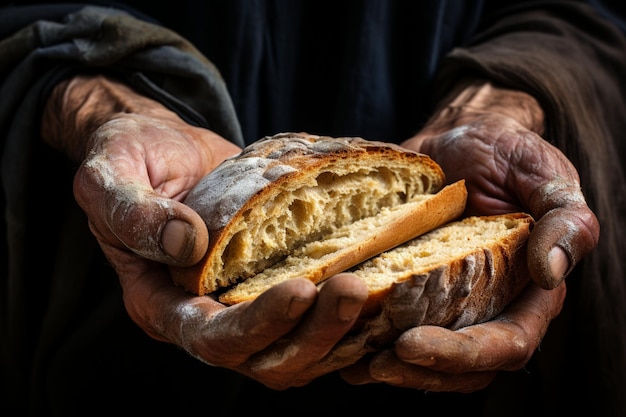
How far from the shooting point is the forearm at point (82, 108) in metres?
1.36

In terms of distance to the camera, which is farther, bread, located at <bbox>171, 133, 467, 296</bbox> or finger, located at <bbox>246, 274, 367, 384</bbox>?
bread, located at <bbox>171, 133, 467, 296</bbox>

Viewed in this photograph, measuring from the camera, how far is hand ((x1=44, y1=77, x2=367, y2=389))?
2.54 feet

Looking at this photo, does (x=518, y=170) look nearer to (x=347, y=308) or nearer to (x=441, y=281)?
(x=441, y=281)

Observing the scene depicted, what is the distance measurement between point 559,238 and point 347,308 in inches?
15.0

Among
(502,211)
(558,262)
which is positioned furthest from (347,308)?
(502,211)

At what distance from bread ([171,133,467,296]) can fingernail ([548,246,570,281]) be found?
22cm

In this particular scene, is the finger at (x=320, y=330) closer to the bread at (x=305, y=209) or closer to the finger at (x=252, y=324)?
the finger at (x=252, y=324)

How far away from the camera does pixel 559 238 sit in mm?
956

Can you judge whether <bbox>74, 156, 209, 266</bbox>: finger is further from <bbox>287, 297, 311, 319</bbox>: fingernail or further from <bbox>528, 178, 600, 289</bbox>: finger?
<bbox>528, 178, 600, 289</bbox>: finger

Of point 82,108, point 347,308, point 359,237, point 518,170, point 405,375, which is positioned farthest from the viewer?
point 82,108

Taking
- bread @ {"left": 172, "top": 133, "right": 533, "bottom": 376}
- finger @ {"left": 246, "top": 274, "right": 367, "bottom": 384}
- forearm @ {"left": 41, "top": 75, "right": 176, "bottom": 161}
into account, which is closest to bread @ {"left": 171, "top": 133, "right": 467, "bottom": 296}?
bread @ {"left": 172, "top": 133, "right": 533, "bottom": 376}

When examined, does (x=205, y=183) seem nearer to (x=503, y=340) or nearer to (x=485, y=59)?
(x=503, y=340)

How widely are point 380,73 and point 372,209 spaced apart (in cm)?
57

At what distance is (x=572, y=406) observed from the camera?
1383 mm
